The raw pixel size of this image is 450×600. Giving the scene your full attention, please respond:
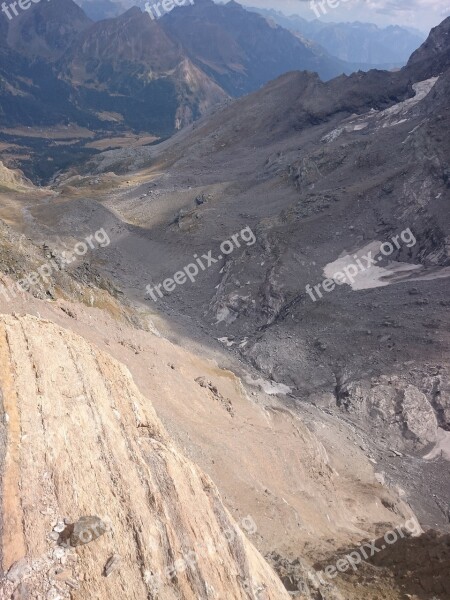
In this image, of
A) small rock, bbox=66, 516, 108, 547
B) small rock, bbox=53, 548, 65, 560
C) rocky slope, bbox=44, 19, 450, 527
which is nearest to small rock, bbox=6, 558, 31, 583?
small rock, bbox=53, 548, 65, 560

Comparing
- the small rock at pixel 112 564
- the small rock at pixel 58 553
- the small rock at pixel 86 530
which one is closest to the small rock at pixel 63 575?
the small rock at pixel 58 553

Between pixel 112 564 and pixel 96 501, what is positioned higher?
pixel 96 501

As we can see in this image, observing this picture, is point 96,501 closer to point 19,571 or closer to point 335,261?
point 19,571

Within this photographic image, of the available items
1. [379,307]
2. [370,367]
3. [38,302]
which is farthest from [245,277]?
[38,302]

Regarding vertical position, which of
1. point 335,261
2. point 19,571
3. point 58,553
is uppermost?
point 19,571

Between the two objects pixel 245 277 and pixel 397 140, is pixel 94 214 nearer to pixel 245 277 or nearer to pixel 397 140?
pixel 245 277

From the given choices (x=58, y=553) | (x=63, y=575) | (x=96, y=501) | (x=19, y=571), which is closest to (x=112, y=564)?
(x=63, y=575)

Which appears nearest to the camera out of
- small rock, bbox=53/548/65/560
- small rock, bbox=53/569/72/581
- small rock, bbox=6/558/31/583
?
small rock, bbox=6/558/31/583

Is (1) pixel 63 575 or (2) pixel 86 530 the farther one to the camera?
(2) pixel 86 530

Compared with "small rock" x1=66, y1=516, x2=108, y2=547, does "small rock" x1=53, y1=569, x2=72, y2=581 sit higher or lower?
lower

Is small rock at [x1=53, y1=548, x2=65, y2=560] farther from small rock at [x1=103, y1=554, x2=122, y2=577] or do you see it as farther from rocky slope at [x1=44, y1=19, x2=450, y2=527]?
rocky slope at [x1=44, y1=19, x2=450, y2=527]
